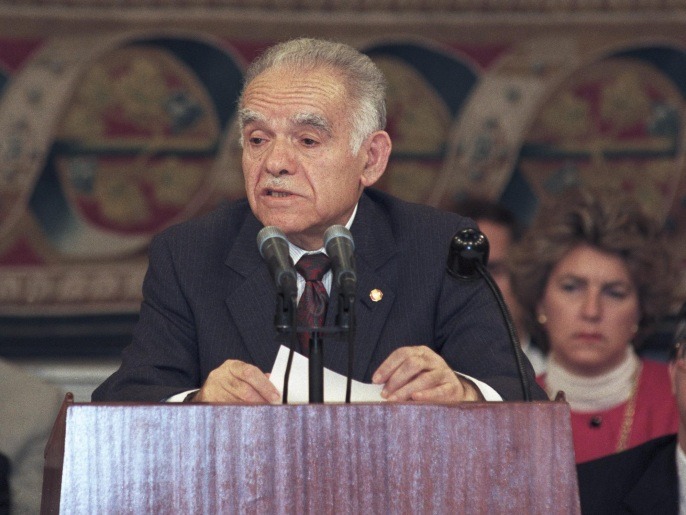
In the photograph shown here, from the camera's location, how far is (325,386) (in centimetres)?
224

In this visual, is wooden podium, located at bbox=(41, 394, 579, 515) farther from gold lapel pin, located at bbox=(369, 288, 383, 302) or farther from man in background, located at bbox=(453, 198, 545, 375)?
man in background, located at bbox=(453, 198, 545, 375)

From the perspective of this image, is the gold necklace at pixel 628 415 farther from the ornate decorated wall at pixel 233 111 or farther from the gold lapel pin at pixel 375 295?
the gold lapel pin at pixel 375 295

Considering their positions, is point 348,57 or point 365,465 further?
point 348,57

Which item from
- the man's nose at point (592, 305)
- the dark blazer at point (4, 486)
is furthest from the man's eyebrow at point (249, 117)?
the man's nose at point (592, 305)

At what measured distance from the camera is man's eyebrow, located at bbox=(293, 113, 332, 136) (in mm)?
2597

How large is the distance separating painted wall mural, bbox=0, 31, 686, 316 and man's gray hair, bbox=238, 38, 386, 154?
227cm

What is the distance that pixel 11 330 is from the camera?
4852 mm

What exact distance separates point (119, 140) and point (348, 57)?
2.44 metres

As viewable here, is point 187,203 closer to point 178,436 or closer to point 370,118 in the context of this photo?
point 370,118

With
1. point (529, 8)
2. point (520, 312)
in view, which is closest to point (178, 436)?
point (520, 312)

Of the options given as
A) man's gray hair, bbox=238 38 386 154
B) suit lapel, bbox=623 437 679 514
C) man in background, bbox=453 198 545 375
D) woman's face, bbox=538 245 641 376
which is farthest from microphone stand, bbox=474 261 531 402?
man in background, bbox=453 198 545 375

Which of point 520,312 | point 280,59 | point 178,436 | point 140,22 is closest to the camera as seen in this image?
point 178,436

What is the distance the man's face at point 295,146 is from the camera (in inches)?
102

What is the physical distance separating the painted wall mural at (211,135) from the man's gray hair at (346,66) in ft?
7.46
